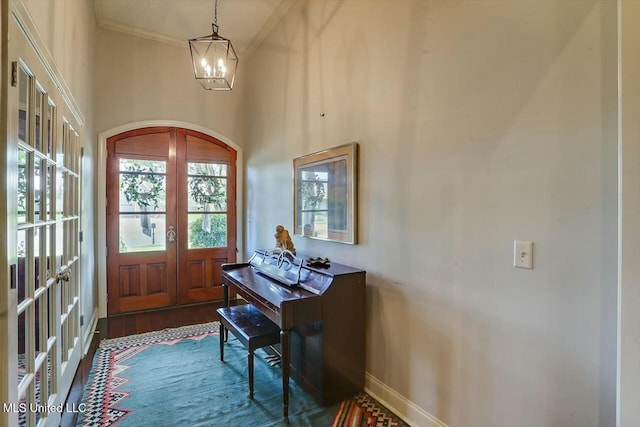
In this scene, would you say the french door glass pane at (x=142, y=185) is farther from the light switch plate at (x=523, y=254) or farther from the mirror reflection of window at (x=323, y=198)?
the light switch plate at (x=523, y=254)

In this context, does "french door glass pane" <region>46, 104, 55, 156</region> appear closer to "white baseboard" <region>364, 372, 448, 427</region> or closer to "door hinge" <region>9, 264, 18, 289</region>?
"door hinge" <region>9, 264, 18, 289</region>

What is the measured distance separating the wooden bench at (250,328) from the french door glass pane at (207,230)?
77.8 inches

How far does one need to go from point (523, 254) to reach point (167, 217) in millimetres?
4205

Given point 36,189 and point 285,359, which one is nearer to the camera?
point 36,189

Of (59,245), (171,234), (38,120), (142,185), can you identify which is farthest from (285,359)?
(142,185)

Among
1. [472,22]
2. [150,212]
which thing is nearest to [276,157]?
[150,212]

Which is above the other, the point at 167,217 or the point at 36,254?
the point at 167,217

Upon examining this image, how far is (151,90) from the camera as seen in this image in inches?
170

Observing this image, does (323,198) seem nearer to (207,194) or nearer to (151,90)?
(207,194)

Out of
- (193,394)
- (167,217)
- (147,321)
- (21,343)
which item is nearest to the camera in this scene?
(21,343)

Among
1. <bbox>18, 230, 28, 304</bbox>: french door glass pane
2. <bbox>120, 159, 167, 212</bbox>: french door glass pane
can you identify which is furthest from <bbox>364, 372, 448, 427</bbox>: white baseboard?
<bbox>120, 159, 167, 212</bbox>: french door glass pane

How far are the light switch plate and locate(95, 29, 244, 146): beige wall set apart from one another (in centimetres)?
416

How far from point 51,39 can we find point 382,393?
2.99 m

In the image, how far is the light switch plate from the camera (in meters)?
1.50
